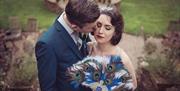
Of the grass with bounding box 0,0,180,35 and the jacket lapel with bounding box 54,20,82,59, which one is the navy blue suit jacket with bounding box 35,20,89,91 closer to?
the jacket lapel with bounding box 54,20,82,59

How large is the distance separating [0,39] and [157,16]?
8.64 ft

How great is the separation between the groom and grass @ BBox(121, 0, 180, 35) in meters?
4.13

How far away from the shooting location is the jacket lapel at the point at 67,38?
12.8 feet

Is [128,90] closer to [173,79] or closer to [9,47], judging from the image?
[173,79]

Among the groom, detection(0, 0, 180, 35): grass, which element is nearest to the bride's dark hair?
the groom

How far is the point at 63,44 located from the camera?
3895 mm

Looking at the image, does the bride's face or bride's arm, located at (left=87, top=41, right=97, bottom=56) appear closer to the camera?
the bride's face

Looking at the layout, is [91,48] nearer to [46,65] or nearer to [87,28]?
[87,28]

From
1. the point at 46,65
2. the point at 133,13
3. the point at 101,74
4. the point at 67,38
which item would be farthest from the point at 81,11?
the point at 133,13

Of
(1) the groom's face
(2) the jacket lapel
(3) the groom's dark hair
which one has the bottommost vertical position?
(2) the jacket lapel

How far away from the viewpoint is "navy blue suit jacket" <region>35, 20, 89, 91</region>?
3764 mm

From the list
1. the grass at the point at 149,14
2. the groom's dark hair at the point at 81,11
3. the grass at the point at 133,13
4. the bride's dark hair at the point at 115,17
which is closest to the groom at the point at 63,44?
the groom's dark hair at the point at 81,11

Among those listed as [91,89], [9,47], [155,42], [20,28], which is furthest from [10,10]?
[91,89]

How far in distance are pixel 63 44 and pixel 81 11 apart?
1.11 ft
